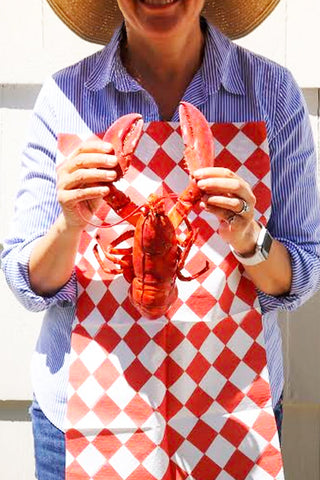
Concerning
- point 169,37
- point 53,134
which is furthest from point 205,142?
point 53,134

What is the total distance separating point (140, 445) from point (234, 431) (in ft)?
0.68

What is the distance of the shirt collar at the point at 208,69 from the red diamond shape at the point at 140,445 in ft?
2.51

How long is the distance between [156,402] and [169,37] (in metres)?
0.80

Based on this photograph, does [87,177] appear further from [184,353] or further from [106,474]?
[106,474]

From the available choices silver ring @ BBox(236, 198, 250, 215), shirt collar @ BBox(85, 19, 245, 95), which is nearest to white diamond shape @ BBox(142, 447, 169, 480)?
silver ring @ BBox(236, 198, 250, 215)

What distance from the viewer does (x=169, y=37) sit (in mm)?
1755


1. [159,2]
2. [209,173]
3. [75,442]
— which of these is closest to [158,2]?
[159,2]

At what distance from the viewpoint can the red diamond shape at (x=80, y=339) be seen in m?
1.79

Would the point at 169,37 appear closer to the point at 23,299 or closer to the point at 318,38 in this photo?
the point at 23,299

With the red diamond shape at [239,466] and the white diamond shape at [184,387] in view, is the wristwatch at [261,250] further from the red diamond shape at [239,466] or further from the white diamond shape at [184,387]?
the red diamond shape at [239,466]

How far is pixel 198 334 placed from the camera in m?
1.77

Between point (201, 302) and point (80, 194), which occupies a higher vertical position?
point (80, 194)

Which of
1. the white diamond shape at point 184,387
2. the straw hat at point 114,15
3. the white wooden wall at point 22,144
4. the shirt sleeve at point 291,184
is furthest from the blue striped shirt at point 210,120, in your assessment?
the white wooden wall at point 22,144

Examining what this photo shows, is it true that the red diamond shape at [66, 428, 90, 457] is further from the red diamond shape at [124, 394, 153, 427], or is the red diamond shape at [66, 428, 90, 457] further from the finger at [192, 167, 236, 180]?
the finger at [192, 167, 236, 180]
